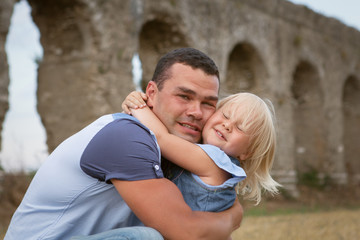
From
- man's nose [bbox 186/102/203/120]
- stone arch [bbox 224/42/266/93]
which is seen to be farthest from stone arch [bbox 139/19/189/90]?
man's nose [bbox 186/102/203/120]

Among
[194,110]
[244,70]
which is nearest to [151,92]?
[194,110]

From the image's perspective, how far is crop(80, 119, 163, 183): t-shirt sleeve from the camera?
1.78 m

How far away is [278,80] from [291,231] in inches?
264

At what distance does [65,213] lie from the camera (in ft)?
6.48

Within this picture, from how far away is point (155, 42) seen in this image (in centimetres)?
940

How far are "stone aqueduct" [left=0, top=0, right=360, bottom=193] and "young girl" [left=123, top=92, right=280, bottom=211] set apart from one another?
1696 millimetres

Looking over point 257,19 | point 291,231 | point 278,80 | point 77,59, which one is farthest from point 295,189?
point 77,59

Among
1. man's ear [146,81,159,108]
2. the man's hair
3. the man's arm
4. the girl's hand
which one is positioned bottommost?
the man's arm

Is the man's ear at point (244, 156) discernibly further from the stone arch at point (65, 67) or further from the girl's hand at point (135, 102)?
the stone arch at point (65, 67)

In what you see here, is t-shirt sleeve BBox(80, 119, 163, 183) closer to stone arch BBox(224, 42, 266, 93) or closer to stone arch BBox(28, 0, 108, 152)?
stone arch BBox(28, 0, 108, 152)

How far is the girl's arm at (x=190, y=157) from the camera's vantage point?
206 centimetres

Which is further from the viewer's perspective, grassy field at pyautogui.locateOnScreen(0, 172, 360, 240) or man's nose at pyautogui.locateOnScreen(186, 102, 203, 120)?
grassy field at pyautogui.locateOnScreen(0, 172, 360, 240)

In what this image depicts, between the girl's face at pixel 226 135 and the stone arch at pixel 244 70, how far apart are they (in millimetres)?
8997

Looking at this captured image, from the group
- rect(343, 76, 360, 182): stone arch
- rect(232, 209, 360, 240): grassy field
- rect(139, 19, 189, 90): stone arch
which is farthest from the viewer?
rect(343, 76, 360, 182): stone arch
